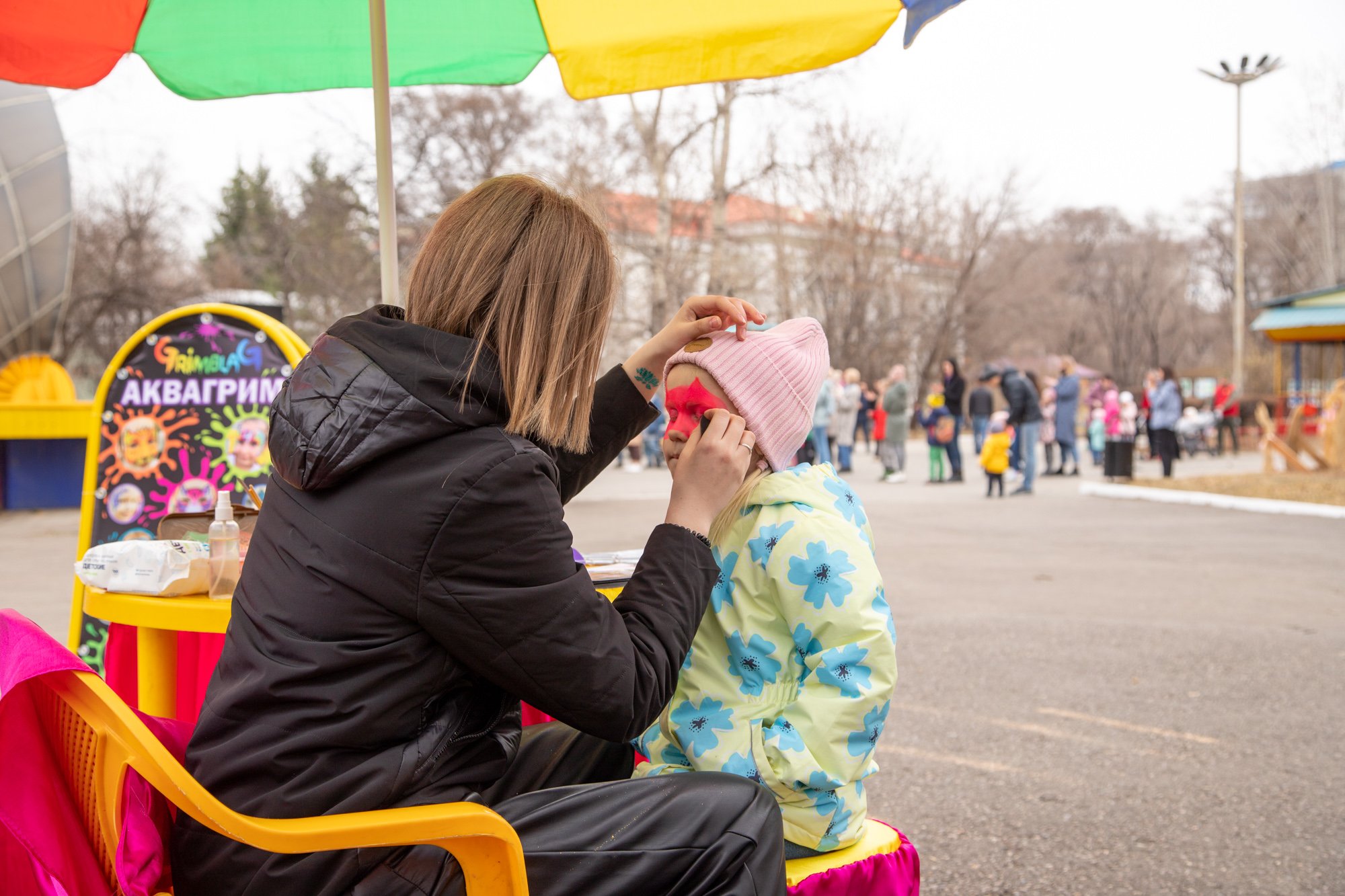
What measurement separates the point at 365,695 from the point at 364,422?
1.28 ft

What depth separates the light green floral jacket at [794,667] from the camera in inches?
70.9

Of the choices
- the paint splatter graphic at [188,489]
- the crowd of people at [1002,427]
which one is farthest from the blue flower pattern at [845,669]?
the crowd of people at [1002,427]

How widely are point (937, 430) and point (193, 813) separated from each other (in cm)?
1545

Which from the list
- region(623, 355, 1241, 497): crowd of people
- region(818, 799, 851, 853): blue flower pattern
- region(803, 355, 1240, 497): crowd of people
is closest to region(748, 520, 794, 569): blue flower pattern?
region(818, 799, 851, 853): blue flower pattern

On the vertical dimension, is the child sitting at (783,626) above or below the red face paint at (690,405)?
below

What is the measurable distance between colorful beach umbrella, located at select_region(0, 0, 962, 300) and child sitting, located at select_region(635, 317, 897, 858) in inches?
41.4

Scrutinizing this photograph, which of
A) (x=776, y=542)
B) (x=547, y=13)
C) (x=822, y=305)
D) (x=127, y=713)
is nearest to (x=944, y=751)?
(x=776, y=542)

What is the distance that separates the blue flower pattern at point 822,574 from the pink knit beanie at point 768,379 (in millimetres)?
291

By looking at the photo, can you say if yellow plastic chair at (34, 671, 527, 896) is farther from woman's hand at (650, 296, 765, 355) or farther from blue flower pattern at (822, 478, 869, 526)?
woman's hand at (650, 296, 765, 355)

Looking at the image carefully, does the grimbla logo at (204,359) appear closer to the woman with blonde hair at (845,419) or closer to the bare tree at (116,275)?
the woman with blonde hair at (845,419)

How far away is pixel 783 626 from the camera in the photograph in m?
1.99

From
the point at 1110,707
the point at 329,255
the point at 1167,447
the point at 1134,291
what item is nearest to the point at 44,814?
the point at 1110,707

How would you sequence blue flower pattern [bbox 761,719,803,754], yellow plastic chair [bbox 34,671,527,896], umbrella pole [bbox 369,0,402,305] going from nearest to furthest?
yellow plastic chair [bbox 34,671,527,896] < blue flower pattern [bbox 761,719,803,754] < umbrella pole [bbox 369,0,402,305]

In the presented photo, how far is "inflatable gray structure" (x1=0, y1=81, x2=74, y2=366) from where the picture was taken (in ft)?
51.8
